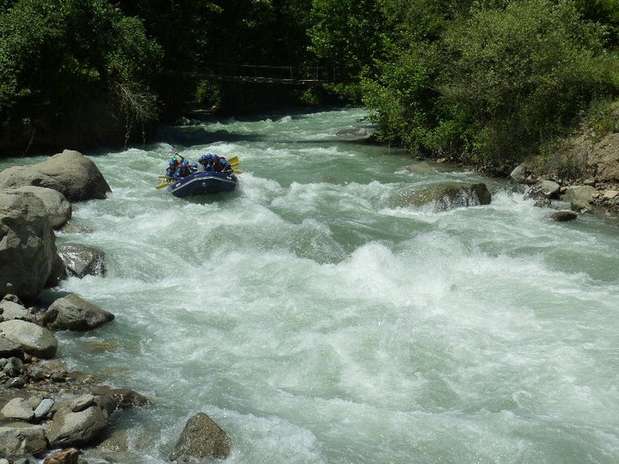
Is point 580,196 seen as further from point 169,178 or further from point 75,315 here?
point 75,315

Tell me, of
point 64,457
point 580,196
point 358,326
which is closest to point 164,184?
point 358,326

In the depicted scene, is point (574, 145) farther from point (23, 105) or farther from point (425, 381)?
point (23, 105)

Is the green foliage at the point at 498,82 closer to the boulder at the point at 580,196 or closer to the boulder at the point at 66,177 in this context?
the boulder at the point at 580,196

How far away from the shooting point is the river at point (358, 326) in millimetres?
6430

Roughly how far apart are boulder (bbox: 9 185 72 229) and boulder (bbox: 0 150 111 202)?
1.68ft

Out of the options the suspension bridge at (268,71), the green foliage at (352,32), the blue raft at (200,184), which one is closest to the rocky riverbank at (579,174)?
the blue raft at (200,184)

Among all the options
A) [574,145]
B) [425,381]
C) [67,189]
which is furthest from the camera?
[574,145]

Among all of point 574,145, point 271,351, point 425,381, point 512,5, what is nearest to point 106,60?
point 512,5

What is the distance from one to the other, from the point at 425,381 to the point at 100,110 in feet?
51.9

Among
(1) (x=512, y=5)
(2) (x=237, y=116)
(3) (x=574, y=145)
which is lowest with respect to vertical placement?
(2) (x=237, y=116)

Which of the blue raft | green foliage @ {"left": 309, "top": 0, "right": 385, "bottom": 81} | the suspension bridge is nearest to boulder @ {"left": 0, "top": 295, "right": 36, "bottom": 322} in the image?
the blue raft

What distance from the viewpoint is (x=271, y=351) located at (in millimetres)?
8156

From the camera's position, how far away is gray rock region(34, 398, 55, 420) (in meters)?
6.15

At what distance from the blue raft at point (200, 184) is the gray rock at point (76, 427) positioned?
8.65 meters
